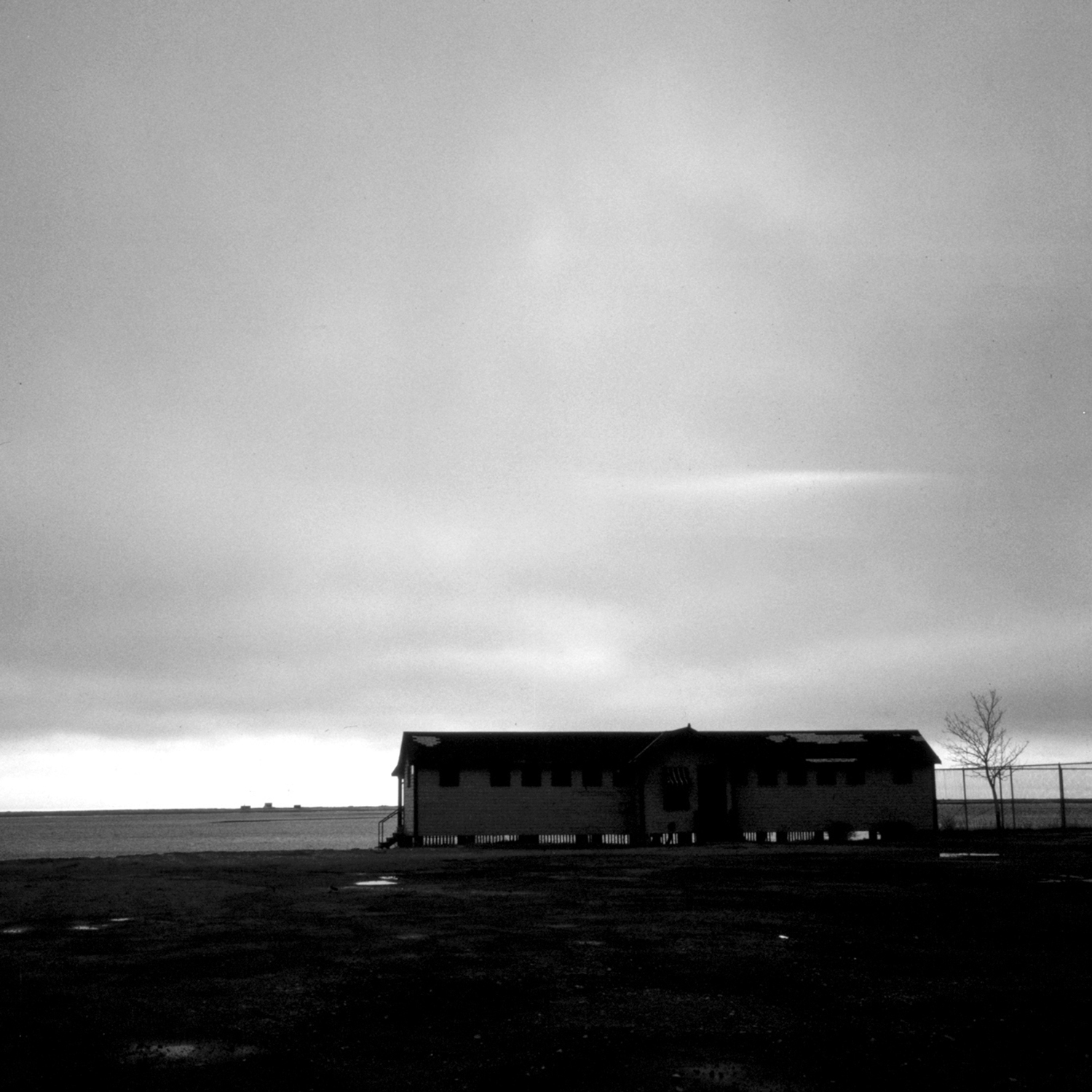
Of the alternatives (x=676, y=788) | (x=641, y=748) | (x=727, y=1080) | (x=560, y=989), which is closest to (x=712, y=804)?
(x=676, y=788)

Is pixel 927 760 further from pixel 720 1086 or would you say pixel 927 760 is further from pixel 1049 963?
pixel 720 1086

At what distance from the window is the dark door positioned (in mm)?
652

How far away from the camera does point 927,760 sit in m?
54.9

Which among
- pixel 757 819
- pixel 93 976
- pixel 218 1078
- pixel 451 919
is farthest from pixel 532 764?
pixel 218 1078

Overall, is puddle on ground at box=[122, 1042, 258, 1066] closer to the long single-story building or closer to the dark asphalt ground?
the dark asphalt ground

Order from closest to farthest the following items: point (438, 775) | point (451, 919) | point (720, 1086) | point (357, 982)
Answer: point (720, 1086) < point (357, 982) < point (451, 919) < point (438, 775)

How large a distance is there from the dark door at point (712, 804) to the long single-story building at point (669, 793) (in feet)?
0.14

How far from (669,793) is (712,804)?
2277 millimetres

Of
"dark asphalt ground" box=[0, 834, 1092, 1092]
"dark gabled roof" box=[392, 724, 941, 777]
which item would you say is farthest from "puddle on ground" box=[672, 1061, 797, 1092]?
"dark gabled roof" box=[392, 724, 941, 777]

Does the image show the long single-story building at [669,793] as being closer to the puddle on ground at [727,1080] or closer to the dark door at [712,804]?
the dark door at [712,804]

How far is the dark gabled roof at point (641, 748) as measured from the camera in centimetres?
5425

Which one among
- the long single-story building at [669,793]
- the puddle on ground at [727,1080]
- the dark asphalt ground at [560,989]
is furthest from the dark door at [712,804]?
the puddle on ground at [727,1080]

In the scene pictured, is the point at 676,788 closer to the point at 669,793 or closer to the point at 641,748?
the point at 669,793

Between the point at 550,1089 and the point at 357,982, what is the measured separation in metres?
4.51
